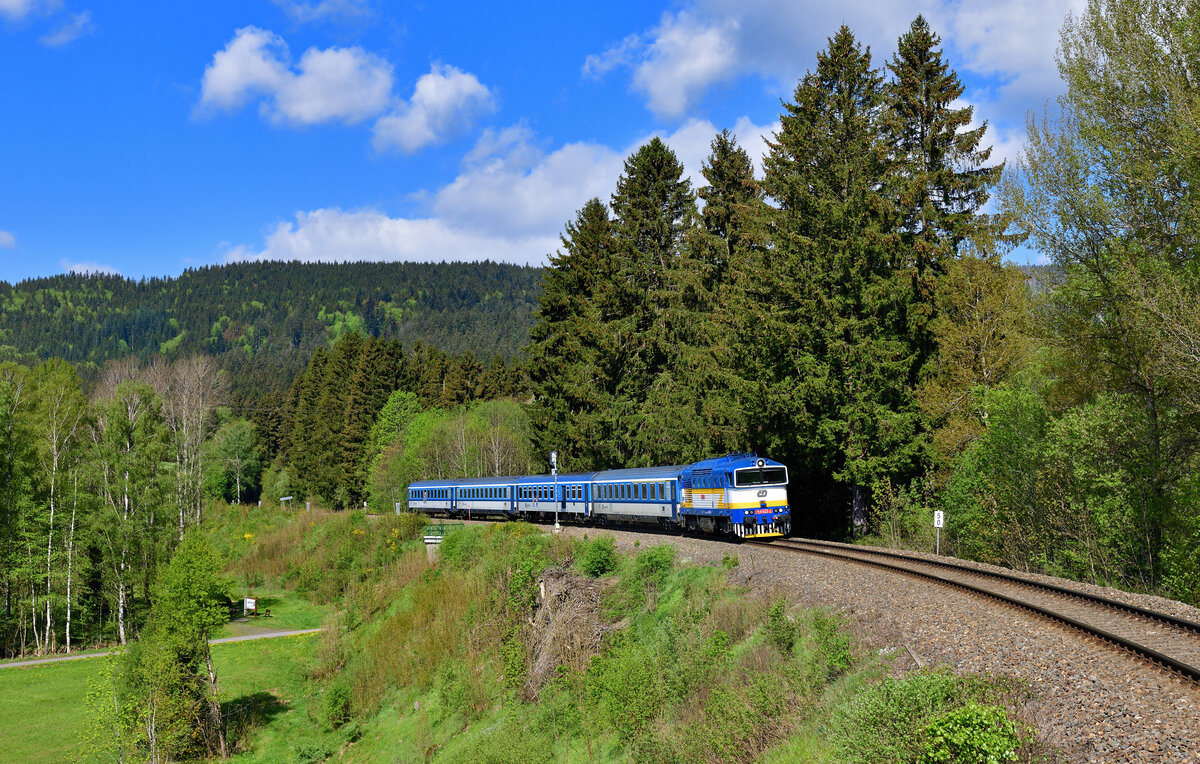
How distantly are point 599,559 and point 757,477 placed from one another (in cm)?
615

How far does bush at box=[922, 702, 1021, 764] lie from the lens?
8.06 meters

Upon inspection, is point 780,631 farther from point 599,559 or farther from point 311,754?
point 311,754

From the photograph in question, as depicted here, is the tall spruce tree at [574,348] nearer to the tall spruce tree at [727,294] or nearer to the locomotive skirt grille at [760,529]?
the tall spruce tree at [727,294]

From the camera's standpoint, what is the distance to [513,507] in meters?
44.7

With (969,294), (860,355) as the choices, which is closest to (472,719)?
(860,355)

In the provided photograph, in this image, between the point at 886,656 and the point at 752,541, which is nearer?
the point at 886,656

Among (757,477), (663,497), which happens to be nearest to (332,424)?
(663,497)

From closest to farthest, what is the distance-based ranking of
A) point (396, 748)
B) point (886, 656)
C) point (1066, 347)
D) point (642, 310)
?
point (886, 656) < point (1066, 347) < point (396, 748) < point (642, 310)

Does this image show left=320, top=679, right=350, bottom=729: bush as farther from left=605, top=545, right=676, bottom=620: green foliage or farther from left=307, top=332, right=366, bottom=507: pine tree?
left=307, top=332, right=366, bottom=507: pine tree

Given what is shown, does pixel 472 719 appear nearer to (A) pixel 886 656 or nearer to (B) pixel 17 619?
(A) pixel 886 656

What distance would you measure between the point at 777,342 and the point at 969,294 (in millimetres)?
7548

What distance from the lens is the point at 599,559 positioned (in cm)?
2722

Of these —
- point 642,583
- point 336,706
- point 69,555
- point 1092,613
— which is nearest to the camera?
point 1092,613

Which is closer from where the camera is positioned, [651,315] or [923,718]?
[923,718]
